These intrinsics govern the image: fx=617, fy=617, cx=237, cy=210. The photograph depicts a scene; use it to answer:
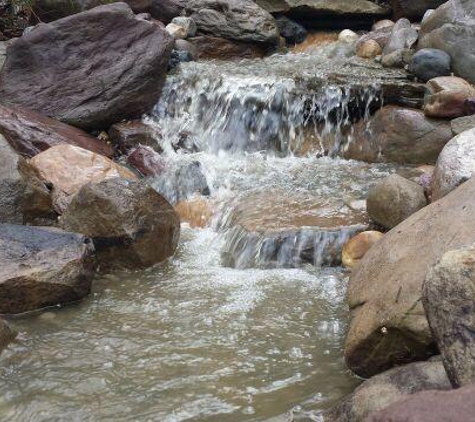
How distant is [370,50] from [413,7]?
7.05ft

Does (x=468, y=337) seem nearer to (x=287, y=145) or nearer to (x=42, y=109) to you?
(x=287, y=145)

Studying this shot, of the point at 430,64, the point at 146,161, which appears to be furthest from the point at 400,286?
the point at 430,64

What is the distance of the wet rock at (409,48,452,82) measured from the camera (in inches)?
296

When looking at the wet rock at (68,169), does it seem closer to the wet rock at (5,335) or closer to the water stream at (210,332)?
the water stream at (210,332)

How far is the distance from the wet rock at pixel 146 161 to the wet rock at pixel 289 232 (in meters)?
1.65

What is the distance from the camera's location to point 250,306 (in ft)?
14.2

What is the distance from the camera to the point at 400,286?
3.39 meters

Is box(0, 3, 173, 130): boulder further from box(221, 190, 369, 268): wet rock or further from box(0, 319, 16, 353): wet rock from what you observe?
box(0, 319, 16, 353): wet rock

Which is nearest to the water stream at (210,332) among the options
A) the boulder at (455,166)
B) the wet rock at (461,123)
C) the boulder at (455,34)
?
the wet rock at (461,123)

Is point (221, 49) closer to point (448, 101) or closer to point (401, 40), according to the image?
point (401, 40)

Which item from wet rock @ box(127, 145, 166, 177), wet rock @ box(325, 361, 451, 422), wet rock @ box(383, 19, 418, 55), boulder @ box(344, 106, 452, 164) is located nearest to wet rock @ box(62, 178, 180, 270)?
wet rock @ box(127, 145, 166, 177)

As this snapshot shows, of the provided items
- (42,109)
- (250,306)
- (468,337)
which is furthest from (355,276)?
(42,109)

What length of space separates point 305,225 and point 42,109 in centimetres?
433

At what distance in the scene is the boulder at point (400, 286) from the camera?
317 cm
